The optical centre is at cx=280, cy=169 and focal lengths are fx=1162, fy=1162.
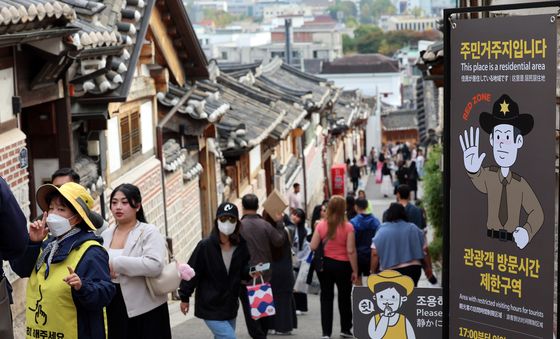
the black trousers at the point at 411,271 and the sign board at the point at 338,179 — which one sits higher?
the black trousers at the point at 411,271

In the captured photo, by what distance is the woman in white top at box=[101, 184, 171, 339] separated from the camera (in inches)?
317

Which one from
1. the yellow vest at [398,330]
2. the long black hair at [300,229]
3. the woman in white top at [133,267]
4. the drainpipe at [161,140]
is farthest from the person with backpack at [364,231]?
the drainpipe at [161,140]

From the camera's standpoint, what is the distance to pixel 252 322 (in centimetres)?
1145

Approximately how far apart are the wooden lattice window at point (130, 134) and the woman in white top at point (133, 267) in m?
7.94

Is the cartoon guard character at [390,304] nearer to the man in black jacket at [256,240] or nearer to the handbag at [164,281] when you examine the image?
the handbag at [164,281]

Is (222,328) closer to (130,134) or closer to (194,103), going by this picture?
(130,134)

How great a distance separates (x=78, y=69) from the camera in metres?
13.3

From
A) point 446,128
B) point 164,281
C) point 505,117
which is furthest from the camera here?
point 164,281

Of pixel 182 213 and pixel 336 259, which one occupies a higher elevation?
pixel 336 259

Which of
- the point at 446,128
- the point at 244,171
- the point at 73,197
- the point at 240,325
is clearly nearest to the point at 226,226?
the point at 73,197

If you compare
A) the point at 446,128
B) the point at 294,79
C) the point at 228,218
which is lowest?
the point at 294,79

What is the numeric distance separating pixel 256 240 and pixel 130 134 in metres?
5.69

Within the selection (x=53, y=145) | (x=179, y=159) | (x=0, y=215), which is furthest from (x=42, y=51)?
(x=179, y=159)

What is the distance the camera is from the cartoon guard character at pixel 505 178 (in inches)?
247
